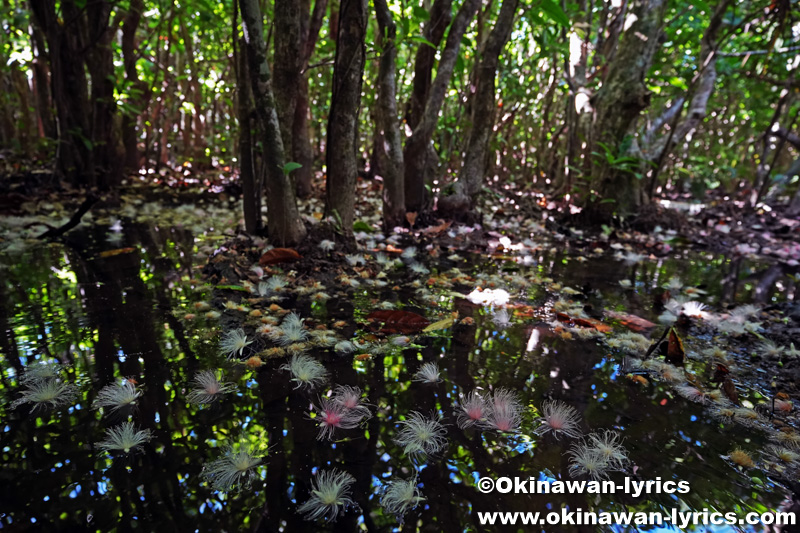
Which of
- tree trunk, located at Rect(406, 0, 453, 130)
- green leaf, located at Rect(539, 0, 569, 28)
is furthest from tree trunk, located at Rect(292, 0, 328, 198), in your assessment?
green leaf, located at Rect(539, 0, 569, 28)

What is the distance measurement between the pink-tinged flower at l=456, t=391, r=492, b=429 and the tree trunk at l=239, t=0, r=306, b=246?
2100 millimetres

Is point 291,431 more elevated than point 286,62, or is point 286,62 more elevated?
point 286,62

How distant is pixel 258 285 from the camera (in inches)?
108

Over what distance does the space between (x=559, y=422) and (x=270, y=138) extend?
7.96 ft

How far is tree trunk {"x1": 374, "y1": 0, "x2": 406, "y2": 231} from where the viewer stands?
12.5 ft

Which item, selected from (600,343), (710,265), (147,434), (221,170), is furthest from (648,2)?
(221,170)

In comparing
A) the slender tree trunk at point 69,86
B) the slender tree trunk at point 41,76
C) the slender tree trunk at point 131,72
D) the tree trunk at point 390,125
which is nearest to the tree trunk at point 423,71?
the tree trunk at point 390,125

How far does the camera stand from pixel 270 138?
118 inches

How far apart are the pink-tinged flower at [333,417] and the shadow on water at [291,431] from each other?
0.04 m

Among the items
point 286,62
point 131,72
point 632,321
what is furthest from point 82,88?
point 632,321

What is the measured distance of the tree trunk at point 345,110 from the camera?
3.06 metres

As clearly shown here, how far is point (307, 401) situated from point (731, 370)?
1.84 metres

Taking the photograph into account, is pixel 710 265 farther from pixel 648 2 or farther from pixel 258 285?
pixel 258 285

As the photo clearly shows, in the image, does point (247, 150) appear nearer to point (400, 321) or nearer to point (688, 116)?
point (400, 321)
